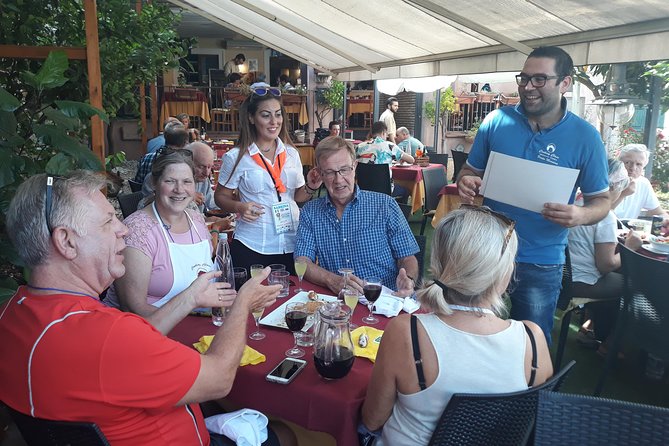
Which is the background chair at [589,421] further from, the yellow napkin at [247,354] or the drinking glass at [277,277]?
the drinking glass at [277,277]

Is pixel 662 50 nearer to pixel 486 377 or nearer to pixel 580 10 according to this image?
pixel 580 10

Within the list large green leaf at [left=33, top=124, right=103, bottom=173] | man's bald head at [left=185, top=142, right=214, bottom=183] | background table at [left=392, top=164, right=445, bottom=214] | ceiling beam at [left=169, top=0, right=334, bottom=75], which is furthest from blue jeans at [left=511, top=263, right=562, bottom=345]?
ceiling beam at [left=169, top=0, right=334, bottom=75]

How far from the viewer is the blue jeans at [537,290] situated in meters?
2.57

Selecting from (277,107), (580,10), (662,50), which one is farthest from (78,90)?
(662,50)

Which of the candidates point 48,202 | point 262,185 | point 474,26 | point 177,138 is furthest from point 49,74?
point 474,26

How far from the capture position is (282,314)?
6.95 ft

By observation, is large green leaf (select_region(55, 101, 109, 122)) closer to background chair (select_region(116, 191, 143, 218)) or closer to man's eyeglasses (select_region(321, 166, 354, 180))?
man's eyeglasses (select_region(321, 166, 354, 180))

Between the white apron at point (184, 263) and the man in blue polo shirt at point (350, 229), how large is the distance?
1.70ft

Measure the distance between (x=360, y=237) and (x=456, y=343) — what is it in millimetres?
1265

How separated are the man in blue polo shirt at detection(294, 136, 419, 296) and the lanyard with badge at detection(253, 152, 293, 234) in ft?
0.91

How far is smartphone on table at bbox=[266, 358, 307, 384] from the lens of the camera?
161cm

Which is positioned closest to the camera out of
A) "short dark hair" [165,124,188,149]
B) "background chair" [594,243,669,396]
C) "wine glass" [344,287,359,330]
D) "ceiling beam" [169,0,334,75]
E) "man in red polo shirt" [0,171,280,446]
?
"man in red polo shirt" [0,171,280,446]

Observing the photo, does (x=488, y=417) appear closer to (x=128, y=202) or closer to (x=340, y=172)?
(x=340, y=172)

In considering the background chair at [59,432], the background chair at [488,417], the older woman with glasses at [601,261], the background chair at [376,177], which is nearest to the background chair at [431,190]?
the background chair at [376,177]
